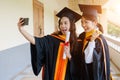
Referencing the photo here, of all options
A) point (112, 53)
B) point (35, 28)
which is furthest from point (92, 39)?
point (112, 53)

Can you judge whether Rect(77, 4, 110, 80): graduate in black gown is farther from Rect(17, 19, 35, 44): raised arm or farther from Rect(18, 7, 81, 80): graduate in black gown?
Rect(17, 19, 35, 44): raised arm

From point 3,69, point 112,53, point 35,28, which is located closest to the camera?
point 3,69

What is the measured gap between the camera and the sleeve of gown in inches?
78.8

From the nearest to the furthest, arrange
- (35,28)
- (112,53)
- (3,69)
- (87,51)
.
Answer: (87,51) → (3,69) → (35,28) → (112,53)

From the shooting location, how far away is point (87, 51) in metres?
1.96

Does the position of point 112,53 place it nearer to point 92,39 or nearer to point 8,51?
point 8,51

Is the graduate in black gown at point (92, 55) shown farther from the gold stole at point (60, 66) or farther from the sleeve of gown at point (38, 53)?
the sleeve of gown at point (38, 53)

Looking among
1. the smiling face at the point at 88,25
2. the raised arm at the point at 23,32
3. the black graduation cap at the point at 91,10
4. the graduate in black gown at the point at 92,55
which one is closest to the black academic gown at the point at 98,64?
the graduate in black gown at the point at 92,55

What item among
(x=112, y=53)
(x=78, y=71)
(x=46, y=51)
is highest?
(x=46, y=51)

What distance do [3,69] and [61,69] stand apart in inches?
71.7

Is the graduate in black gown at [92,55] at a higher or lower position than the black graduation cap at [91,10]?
lower

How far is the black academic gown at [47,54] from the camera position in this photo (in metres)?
2.03

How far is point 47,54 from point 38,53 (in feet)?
0.31

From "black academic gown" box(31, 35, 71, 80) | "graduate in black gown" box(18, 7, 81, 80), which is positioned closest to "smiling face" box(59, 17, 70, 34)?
"graduate in black gown" box(18, 7, 81, 80)
